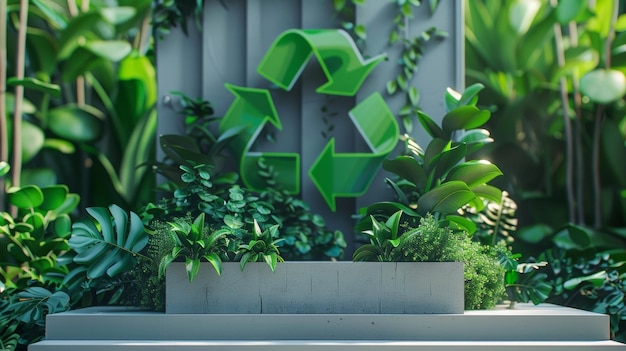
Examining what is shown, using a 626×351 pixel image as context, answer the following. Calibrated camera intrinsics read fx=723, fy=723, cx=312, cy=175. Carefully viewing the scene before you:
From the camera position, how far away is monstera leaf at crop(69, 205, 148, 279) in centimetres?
421

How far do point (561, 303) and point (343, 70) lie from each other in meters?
2.28

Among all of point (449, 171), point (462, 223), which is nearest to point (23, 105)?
point (449, 171)

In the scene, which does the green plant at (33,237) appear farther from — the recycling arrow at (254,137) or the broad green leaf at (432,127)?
the broad green leaf at (432,127)

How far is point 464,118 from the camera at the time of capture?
14.8 feet

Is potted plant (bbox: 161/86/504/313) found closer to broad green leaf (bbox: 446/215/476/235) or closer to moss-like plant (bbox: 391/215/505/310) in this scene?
moss-like plant (bbox: 391/215/505/310)

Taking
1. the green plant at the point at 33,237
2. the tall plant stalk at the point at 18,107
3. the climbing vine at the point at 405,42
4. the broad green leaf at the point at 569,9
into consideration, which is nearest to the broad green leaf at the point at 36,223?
the green plant at the point at 33,237

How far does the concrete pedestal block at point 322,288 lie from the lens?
398 cm

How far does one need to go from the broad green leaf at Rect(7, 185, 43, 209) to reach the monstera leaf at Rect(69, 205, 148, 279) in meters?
0.85

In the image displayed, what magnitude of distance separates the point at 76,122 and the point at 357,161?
2716 mm

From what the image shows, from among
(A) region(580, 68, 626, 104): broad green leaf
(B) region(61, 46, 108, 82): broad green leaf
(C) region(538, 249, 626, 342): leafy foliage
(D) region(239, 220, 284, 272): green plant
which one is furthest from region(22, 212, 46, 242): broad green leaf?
(A) region(580, 68, 626, 104): broad green leaf

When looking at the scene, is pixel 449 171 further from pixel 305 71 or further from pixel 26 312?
pixel 26 312

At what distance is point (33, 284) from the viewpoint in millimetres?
4883

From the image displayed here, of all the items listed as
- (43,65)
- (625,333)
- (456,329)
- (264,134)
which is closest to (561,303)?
(625,333)

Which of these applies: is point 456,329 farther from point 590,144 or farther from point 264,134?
point 590,144
